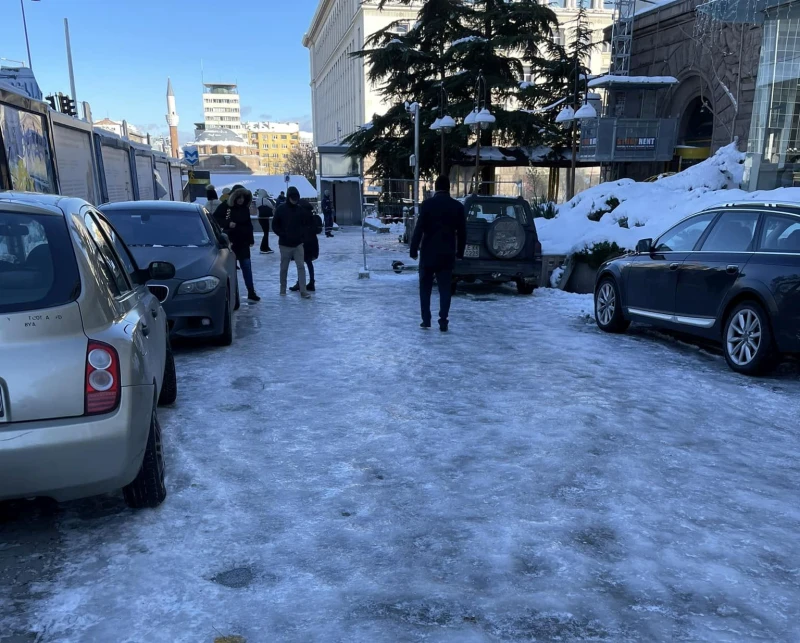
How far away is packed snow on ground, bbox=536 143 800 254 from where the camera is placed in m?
11.0

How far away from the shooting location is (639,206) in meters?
12.4

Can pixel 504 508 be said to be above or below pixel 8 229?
below

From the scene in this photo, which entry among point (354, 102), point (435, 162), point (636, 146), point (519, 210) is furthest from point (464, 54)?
point (354, 102)

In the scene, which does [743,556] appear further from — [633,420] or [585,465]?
[633,420]

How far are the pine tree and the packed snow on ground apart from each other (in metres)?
12.4

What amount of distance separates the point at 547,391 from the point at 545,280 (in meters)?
6.70

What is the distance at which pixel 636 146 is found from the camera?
73.9 ft

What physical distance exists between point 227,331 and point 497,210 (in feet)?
19.4

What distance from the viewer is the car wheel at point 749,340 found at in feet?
18.9

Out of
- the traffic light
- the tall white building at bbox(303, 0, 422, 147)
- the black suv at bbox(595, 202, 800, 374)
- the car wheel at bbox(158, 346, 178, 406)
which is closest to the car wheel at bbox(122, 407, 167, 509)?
the car wheel at bbox(158, 346, 178, 406)

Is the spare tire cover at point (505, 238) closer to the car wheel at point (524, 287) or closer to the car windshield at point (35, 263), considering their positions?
the car wheel at point (524, 287)

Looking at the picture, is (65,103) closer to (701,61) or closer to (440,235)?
(440,235)

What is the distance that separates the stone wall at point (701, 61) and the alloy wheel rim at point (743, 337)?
18350mm

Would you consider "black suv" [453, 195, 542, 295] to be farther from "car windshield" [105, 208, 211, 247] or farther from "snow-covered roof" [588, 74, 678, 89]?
"snow-covered roof" [588, 74, 678, 89]
